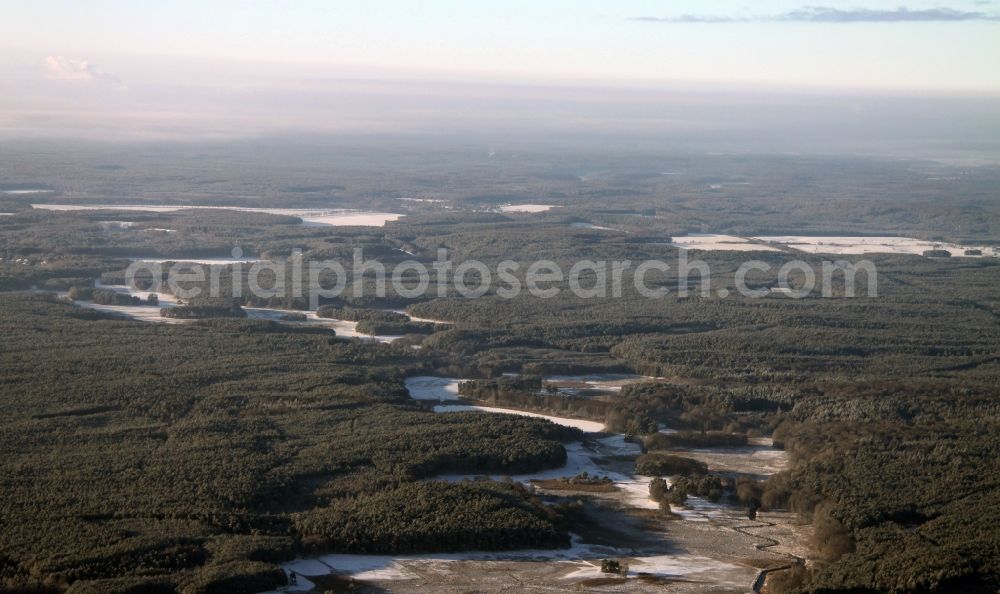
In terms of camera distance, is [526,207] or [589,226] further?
[526,207]

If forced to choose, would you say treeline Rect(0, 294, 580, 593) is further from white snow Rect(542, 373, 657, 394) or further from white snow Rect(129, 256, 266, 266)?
white snow Rect(129, 256, 266, 266)

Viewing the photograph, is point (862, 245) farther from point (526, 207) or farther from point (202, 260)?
point (202, 260)

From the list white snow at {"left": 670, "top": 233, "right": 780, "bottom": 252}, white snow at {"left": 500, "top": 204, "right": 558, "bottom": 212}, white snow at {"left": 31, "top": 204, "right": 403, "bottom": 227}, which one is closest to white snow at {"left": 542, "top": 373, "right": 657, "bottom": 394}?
white snow at {"left": 670, "top": 233, "right": 780, "bottom": 252}

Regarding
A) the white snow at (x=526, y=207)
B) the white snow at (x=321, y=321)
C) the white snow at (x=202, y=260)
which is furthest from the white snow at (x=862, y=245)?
the white snow at (x=321, y=321)

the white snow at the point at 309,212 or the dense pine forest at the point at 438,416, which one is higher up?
the white snow at the point at 309,212

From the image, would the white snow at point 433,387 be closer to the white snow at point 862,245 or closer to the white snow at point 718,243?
the white snow at point 718,243

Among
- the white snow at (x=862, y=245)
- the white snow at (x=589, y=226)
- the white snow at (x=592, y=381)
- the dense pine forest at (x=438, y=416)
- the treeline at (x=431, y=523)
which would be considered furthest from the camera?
the white snow at (x=589, y=226)

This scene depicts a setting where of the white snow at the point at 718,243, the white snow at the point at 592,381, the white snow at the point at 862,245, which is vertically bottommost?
the white snow at the point at 592,381

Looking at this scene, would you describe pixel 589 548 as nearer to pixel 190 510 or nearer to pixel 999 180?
pixel 190 510

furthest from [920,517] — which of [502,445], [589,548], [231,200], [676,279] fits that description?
[231,200]

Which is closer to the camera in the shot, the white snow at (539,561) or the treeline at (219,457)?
the treeline at (219,457)

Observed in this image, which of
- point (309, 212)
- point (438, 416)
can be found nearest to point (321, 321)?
point (438, 416)
